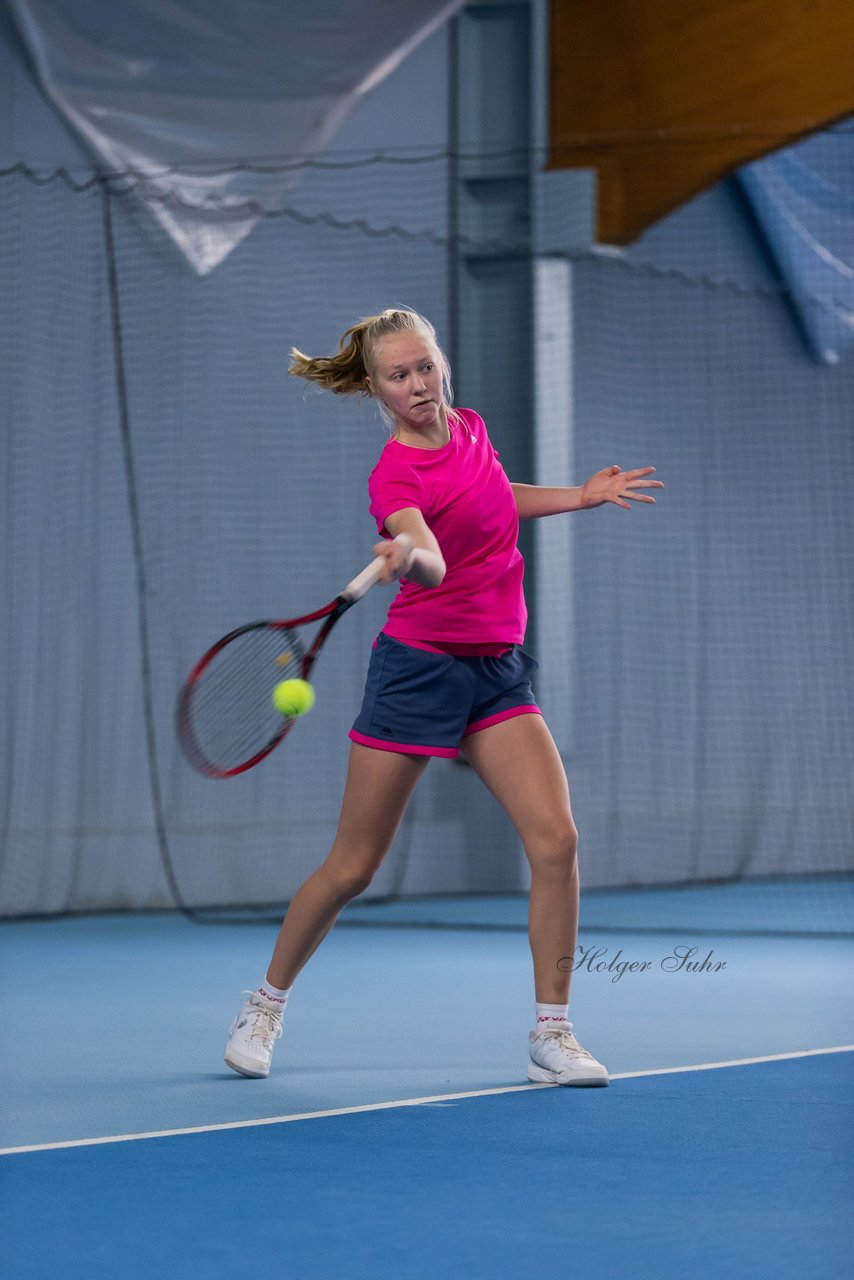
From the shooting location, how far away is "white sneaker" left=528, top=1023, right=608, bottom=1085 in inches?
Result: 121

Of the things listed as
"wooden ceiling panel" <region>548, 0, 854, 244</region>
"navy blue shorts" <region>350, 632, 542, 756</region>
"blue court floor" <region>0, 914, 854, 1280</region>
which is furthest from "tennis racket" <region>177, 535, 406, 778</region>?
"wooden ceiling panel" <region>548, 0, 854, 244</region>

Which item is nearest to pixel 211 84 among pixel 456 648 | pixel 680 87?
pixel 680 87

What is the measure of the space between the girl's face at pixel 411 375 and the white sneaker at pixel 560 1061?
1.11m

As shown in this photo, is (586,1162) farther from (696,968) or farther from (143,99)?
(143,99)

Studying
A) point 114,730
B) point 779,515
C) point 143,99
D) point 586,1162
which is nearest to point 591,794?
point 779,515

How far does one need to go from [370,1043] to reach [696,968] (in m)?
1.77

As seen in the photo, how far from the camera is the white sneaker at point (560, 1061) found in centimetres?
308

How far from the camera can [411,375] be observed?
10.0ft

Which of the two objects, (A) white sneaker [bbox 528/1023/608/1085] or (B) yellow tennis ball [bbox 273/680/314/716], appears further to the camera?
(A) white sneaker [bbox 528/1023/608/1085]

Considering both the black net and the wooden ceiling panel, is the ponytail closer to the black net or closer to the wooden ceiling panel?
the black net

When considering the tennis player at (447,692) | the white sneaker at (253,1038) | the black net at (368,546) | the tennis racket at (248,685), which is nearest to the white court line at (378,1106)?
the tennis player at (447,692)

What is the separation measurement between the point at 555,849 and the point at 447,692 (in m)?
0.34

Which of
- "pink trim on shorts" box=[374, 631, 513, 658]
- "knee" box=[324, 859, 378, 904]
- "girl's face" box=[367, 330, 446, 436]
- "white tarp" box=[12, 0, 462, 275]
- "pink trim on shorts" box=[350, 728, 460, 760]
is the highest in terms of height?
"white tarp" box=[12, 0, 462, 275]

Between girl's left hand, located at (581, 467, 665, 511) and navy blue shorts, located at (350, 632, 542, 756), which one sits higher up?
girl's left hand, located at (581, 467, 665, 511)
